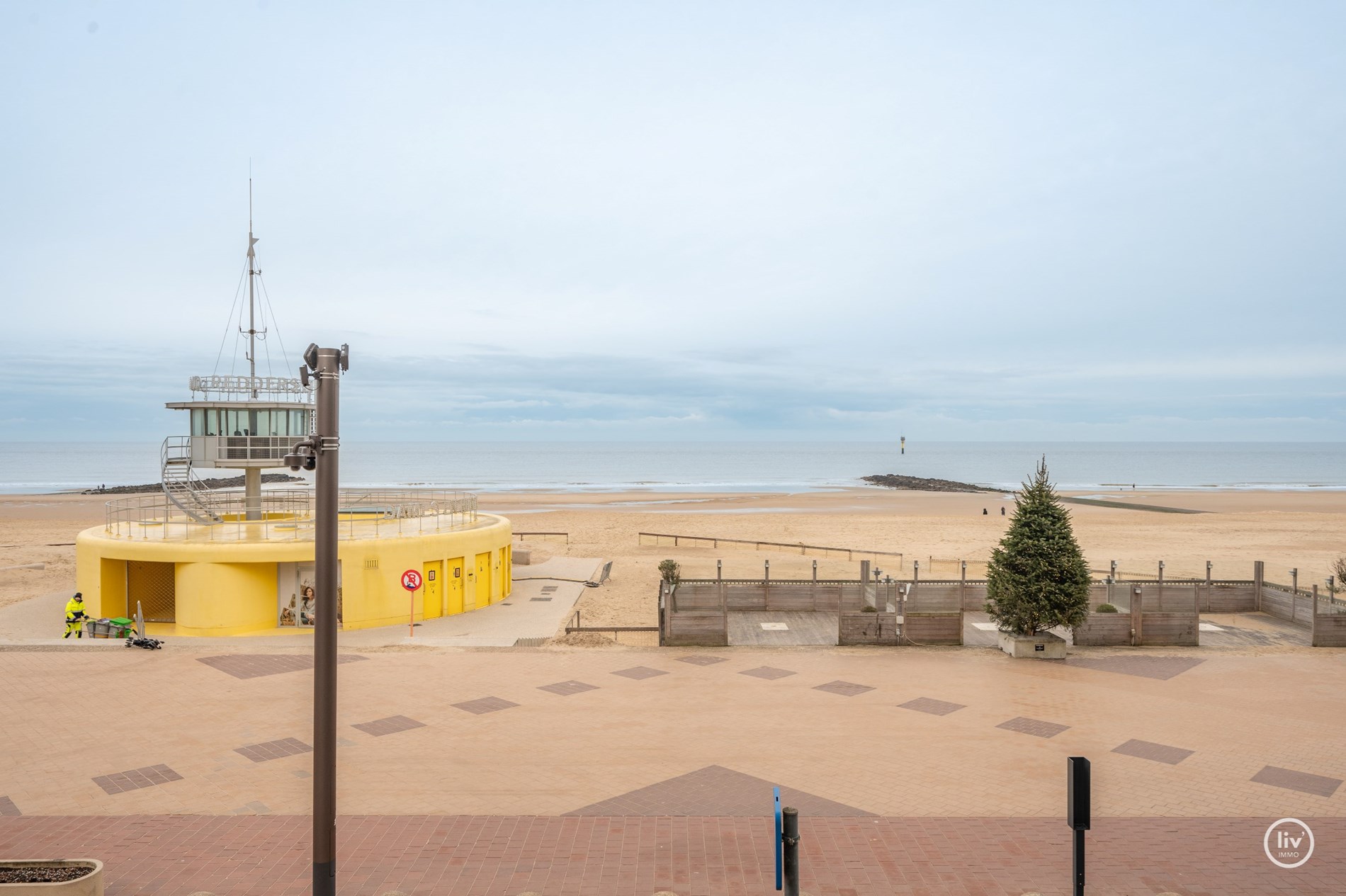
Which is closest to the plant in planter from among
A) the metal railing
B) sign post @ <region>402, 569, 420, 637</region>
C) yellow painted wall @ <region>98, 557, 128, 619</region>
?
sign post @ <region>402, 569, 420, 637</region>

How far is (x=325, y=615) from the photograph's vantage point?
27.7ft

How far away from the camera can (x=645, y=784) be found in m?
12.8

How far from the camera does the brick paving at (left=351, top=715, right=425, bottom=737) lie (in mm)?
15234

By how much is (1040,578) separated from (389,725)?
584 inches

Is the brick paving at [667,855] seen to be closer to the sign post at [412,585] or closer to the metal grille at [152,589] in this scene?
the sign post at [412,585]

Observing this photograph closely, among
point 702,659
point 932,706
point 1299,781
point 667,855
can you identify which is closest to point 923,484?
point 702,659

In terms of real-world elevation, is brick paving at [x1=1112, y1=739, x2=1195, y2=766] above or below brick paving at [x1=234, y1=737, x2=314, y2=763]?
above

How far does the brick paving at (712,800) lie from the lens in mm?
11805

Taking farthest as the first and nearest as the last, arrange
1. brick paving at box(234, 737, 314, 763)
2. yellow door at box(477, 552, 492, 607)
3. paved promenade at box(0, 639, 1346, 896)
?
yellow door at box(477, 552, 492, 607), brick paving at box(234, 737, 314, 763), paved promenade at box(0, 639, 1346, 896)

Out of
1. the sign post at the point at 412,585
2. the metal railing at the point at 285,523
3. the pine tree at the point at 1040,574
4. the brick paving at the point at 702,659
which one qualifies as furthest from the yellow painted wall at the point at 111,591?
the pine tree at the point at 1040,574

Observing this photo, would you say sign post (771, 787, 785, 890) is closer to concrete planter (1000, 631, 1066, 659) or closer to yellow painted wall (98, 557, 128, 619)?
concrete planter (1000, 631, 1066, 659)

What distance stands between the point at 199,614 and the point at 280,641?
2.76 m

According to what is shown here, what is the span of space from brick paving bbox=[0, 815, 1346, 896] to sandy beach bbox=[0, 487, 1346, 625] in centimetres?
1445

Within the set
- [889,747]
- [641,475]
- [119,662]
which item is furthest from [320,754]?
[641,475]
